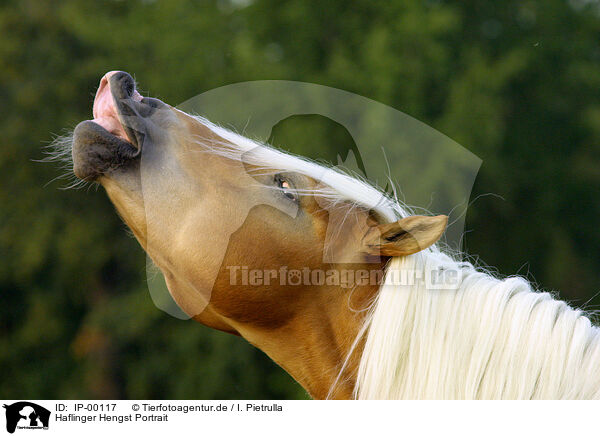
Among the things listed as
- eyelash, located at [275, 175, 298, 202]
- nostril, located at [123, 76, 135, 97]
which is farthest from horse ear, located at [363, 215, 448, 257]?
nostril, located at [123, 76, 135, 97]

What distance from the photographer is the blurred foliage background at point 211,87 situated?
1106 centimetres

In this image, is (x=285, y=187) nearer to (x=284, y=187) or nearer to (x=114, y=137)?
(x=284, y=187)

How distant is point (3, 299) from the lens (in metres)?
12.2

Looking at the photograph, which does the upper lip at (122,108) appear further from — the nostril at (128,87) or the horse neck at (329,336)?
the horse neck at (329,336)

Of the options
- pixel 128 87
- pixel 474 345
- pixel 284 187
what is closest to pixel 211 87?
pixel 128 87

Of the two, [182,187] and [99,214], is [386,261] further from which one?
[99,214]

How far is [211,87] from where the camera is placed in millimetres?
11312
